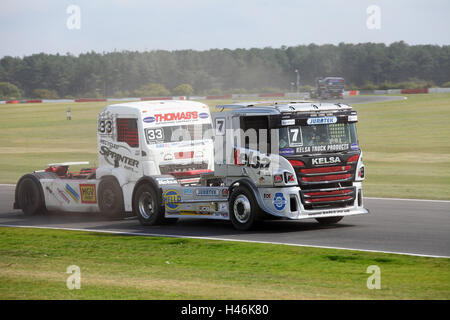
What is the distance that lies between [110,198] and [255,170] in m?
4.69

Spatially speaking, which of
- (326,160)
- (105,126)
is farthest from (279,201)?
(105,126)

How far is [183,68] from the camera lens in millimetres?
123062

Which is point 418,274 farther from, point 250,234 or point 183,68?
point 183,68

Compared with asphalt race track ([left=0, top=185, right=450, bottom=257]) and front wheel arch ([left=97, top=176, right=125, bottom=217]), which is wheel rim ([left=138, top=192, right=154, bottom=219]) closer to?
asphalt race track ([left=0, top=185, right=450, bottom=257])

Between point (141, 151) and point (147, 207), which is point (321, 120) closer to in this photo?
point (141, 151)

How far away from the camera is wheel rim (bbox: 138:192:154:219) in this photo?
1677 cm

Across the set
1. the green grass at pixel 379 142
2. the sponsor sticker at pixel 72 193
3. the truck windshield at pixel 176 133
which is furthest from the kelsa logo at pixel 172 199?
the green grass at pixel 379 142

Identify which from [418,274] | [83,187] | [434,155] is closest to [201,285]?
[418,274]

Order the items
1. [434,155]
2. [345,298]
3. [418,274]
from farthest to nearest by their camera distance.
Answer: [434,155] → [418,274] → [345,298]

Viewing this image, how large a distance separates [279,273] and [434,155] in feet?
82.5

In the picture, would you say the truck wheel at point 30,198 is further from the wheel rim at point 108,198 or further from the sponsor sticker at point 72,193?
the wheel rim at point 108,198

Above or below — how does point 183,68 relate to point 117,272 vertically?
above

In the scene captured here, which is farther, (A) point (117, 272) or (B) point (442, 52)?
(B) point (442, 52)

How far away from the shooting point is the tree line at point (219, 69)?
118 meters
